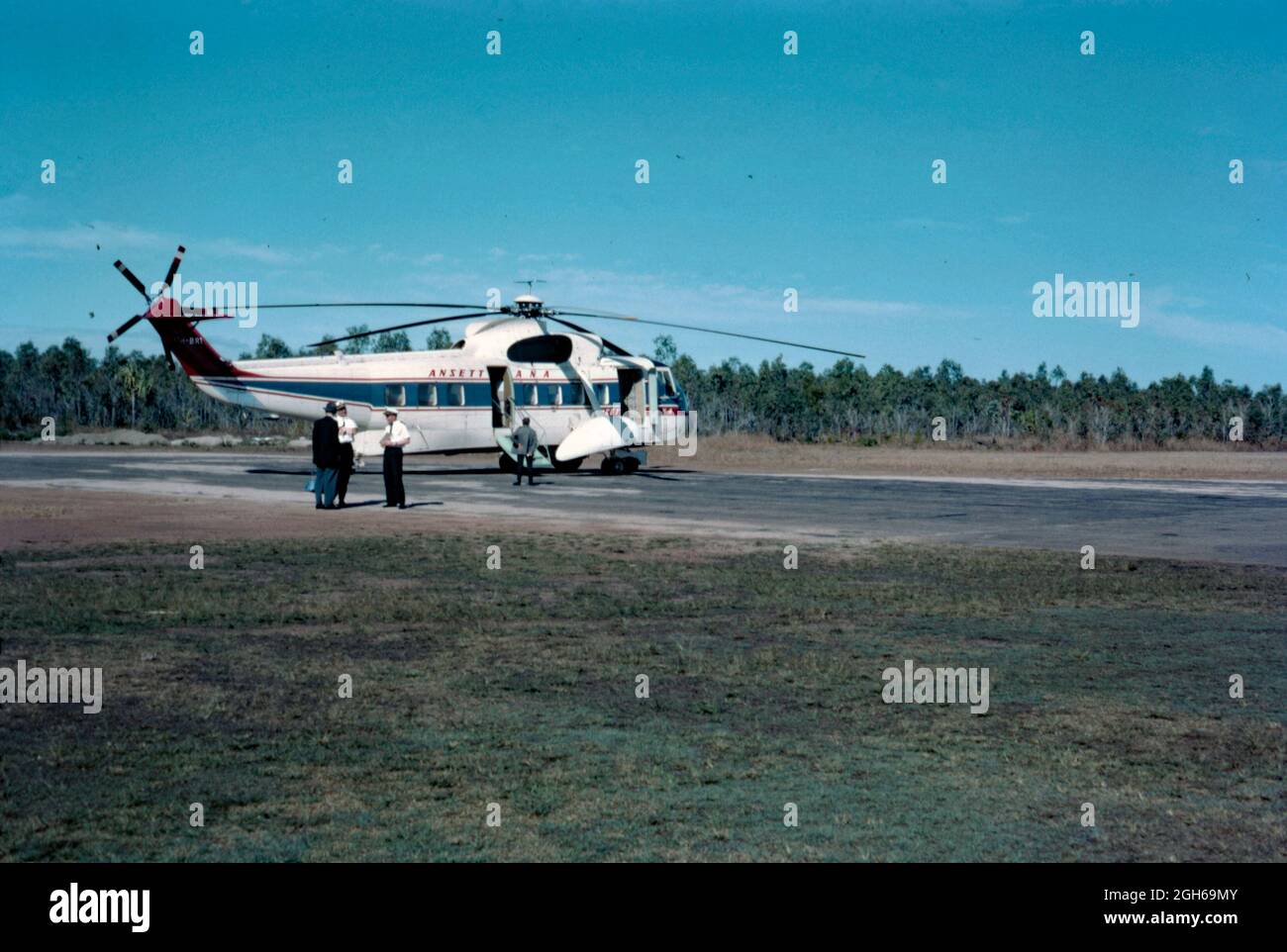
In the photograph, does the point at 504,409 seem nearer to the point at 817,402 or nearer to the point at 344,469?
the point at 344,469

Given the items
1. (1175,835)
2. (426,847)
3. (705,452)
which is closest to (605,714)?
(426,847)

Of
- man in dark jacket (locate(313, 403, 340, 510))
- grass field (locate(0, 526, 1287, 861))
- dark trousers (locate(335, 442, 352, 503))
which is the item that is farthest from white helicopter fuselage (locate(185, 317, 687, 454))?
grass field (locate(0, 526, 1287, 861))

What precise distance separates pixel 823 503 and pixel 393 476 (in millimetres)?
9193

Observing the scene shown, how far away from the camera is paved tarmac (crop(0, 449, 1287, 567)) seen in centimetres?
2155

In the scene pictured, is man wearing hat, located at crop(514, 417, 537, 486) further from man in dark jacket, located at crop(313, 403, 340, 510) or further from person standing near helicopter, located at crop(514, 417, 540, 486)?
man in dark jacket, located at crop(313, 403, 340, 510)

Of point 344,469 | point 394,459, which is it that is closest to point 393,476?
point 394,459

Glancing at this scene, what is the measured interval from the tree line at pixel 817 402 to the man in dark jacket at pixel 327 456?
251ft

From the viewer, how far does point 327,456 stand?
25109 mm

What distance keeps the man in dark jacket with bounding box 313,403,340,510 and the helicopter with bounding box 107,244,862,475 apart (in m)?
10.1

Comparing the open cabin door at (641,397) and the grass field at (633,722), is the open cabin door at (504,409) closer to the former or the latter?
the open cabin door at (641,397)
